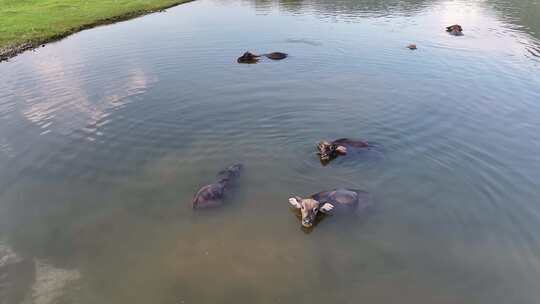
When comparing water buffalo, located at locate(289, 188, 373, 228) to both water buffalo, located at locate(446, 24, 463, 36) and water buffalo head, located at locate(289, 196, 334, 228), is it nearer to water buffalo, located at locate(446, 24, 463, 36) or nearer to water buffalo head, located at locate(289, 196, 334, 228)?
water buffalo head, located at locate(289, 196, 334, 228)

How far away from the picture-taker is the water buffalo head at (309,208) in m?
9.53

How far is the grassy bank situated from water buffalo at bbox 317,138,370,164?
22.5 m

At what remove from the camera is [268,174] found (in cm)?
1197

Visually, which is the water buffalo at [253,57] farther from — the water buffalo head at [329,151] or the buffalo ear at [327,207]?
the buffalo ear at [327,207]

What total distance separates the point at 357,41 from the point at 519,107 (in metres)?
13.5

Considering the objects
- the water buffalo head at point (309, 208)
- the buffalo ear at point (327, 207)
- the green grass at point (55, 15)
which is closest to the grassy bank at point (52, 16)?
the green grass at point (55, 15)

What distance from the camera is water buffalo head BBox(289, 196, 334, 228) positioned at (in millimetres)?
9531

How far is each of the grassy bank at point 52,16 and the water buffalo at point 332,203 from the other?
2376 centimetres

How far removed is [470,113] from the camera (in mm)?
15906

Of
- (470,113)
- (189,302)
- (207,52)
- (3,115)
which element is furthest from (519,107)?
(3,115)

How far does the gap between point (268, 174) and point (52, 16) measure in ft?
114

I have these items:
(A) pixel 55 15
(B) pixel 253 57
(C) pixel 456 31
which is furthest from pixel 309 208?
(A) pixel 55 15

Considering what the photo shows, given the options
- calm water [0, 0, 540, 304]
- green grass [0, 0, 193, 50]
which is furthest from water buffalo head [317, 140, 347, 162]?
green grass [0, 0, 193, 50]

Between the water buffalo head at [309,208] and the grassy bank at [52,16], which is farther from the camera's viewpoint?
the grassy bank at [52,16]
